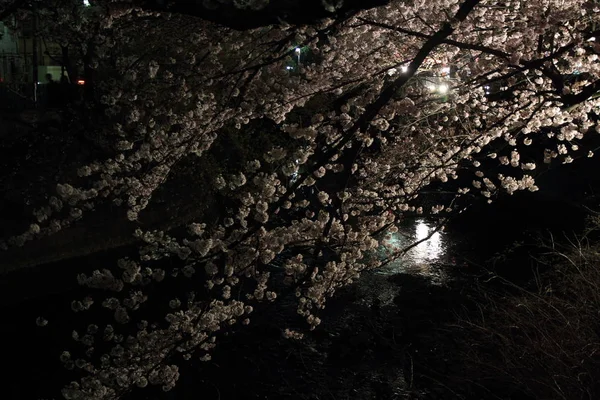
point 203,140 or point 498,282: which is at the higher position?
point 203,140

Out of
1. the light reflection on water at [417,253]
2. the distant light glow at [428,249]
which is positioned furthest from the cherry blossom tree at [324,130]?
the distant light glow at [428,249]

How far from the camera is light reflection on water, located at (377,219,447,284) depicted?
1452 centimetres

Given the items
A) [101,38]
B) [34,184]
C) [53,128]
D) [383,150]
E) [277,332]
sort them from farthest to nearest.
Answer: [53,128], [34,184], [277,332], [383,150], [101,38]

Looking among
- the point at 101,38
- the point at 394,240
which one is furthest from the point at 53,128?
the point at 394,240

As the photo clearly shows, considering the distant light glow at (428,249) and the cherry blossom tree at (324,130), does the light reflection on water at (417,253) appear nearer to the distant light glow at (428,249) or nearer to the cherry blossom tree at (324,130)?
the distant light glow at (428,249)

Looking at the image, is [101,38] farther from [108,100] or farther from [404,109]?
[404,109]

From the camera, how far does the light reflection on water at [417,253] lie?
14516mm

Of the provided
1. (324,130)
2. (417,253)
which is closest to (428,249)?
(417,253)

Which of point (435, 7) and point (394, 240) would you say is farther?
point (394, 240)

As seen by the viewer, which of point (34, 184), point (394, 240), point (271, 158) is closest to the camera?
point (271, 158)

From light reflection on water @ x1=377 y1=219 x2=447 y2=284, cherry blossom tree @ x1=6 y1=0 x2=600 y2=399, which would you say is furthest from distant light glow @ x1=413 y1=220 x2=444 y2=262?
cherry blossom tree @ x1=6 y1=0 x2=600 y2=399

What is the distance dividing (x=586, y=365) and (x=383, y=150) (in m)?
4.06

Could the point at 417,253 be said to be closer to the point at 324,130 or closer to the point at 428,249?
the point at 428,249

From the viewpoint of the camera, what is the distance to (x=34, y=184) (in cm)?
1433
